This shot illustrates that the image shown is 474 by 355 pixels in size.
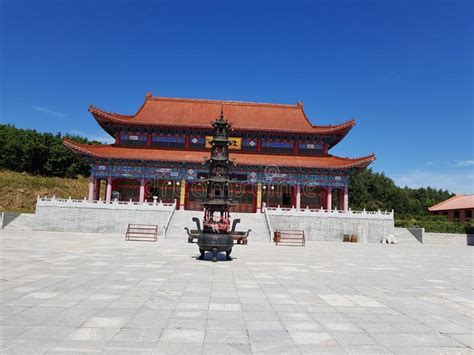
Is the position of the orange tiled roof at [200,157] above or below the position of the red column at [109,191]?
above

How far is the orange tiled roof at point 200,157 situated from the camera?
97.7 feet

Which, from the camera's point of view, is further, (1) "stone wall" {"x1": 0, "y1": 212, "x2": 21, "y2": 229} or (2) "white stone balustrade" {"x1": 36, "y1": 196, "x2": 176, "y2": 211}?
(2) "white stone balustrade" {"x1": 36, "y1": 196, "x2": 176, "y2": 211}

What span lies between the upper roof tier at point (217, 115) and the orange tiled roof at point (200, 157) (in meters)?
2.58

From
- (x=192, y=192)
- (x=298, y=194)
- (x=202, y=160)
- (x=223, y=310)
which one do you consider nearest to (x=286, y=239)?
(x=298, y=194)

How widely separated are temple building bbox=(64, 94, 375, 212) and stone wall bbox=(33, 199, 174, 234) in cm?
404

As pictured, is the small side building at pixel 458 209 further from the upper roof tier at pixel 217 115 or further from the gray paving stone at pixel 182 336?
the gray paving stone at pixel 182 336

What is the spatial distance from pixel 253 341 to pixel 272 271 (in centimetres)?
599

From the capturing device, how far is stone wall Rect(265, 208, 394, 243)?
26.3 meters

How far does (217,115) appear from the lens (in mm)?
36312

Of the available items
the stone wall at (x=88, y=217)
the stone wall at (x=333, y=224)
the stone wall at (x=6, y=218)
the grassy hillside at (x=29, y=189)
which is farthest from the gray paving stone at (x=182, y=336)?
the grassy hillside at (x=29, y=189)

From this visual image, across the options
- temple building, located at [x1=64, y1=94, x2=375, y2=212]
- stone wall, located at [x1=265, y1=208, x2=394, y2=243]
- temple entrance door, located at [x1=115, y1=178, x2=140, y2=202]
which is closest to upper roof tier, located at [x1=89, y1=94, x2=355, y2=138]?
temple building, located at [x1=64, y1=94, x2=375, y2=212]

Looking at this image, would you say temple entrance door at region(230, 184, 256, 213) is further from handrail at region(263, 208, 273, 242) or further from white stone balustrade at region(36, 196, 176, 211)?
white stone balustrade at region(36, 196, 176, 211)

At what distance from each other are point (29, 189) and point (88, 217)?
29.1 metres

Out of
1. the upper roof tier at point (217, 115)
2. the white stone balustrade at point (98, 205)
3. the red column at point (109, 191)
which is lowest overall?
the white stone balustrade at point (98, 205)
